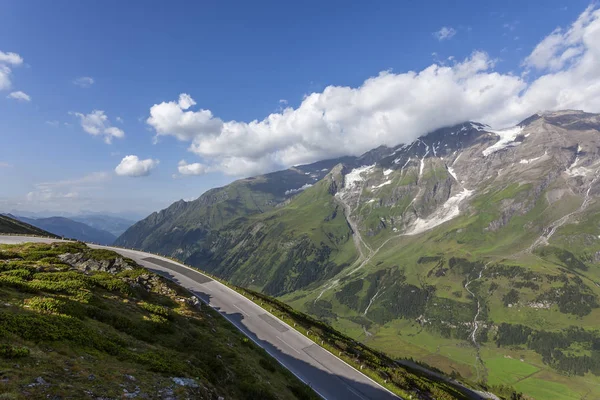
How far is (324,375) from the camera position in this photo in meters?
42.2

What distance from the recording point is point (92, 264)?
5159 cm

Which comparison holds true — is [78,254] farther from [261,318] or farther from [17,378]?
[17,378]

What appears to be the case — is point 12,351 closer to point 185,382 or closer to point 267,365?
point 185,382

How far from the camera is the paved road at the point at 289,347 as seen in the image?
40.3 metres

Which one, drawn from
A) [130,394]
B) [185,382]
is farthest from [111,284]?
[130,394]

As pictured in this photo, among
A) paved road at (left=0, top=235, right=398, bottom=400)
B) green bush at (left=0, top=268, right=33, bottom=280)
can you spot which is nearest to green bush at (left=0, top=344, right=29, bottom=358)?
green bush at (left=0, top=268, right=33, bottom=280)

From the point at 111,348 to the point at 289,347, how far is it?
33.5 meters

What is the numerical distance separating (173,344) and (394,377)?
35487 millimetres

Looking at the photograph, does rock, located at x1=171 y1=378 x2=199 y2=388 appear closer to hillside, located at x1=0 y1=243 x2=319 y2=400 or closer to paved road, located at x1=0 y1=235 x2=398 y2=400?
hillside, located at x1=0 y1=243 x2=319 y2=400

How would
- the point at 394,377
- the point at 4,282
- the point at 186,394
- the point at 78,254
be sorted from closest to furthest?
the point at 186,394 → the point at 4,282 → the point at 394,377 → the point at 78,254

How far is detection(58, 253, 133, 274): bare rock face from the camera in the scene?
49.8 m

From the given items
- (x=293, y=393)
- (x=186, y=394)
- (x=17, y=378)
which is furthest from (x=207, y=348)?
(x=17, y=378)

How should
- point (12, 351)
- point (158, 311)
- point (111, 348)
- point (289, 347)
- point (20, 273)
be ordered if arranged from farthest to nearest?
point (289, 347) → point (158, 311) → point (20, 273) → point (111, 348) → point (12, 351)

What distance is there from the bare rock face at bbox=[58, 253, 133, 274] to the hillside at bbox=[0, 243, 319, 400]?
473 cm
